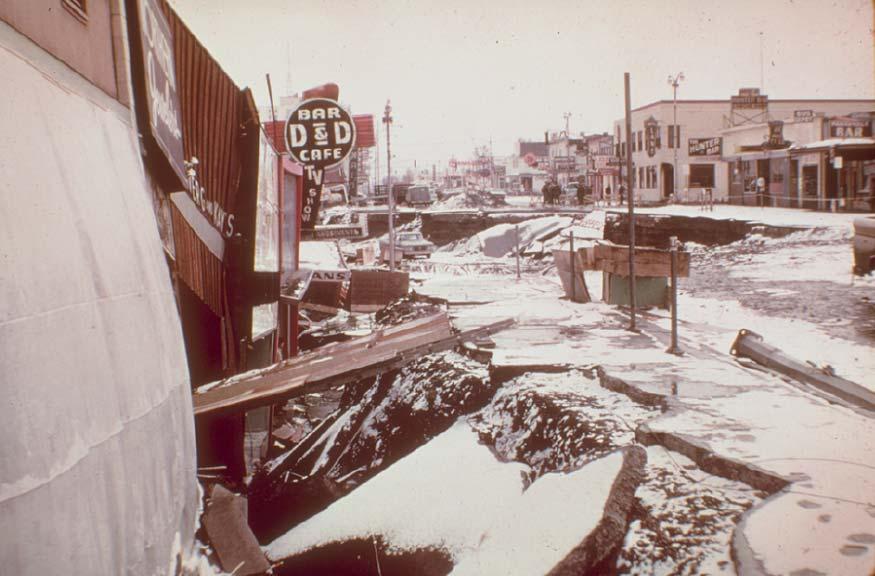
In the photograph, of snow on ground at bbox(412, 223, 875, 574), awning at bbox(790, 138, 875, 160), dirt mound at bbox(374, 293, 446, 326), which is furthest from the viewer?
awning at bbox(790, 138, 875, 160)

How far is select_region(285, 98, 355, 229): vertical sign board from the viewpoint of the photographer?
47.2ft

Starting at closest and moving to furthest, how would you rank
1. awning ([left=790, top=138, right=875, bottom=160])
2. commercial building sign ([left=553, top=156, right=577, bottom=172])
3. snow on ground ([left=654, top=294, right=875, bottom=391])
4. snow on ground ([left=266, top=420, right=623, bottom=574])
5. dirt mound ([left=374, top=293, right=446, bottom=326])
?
snow on ground ([left=266, top=420, right=623, bottom=574])
snow on ground ([left=654, top=294, right=875, bottom=391])
dirt mound ([left=374, top=293, right=446, bottom=326])
awning ([left=790, top=138, right=875, bottom=160])
commercial building sign ([left=553, top=156, right=577, bottom=172])

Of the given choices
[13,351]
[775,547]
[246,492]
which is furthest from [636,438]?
[246,492]

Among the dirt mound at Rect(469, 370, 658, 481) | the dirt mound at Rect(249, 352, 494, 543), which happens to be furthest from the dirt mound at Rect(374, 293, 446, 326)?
the dirt mound at Rect(469, 370, 658, 481)

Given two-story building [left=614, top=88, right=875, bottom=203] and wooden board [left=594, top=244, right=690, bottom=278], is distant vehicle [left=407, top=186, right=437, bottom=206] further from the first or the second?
wooden board [left=594, top=244, right=690, bottom=278]

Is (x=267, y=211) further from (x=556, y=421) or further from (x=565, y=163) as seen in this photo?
(x=565, y=163)

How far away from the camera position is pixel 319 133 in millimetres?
14758

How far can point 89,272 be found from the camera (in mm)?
3164

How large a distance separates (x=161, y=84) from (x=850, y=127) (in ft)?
128

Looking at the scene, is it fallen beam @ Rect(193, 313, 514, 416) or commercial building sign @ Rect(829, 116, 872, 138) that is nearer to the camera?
fallen beam @ Rect(193, 313, 514, 416)

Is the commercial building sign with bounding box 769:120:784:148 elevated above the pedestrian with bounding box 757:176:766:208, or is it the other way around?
the commercial building sign with bounding box 769:120:784:148

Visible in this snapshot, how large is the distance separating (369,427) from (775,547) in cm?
582

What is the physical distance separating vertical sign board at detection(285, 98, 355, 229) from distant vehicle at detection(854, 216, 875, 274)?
11498mm

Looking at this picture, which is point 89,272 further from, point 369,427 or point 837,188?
point 837,188
